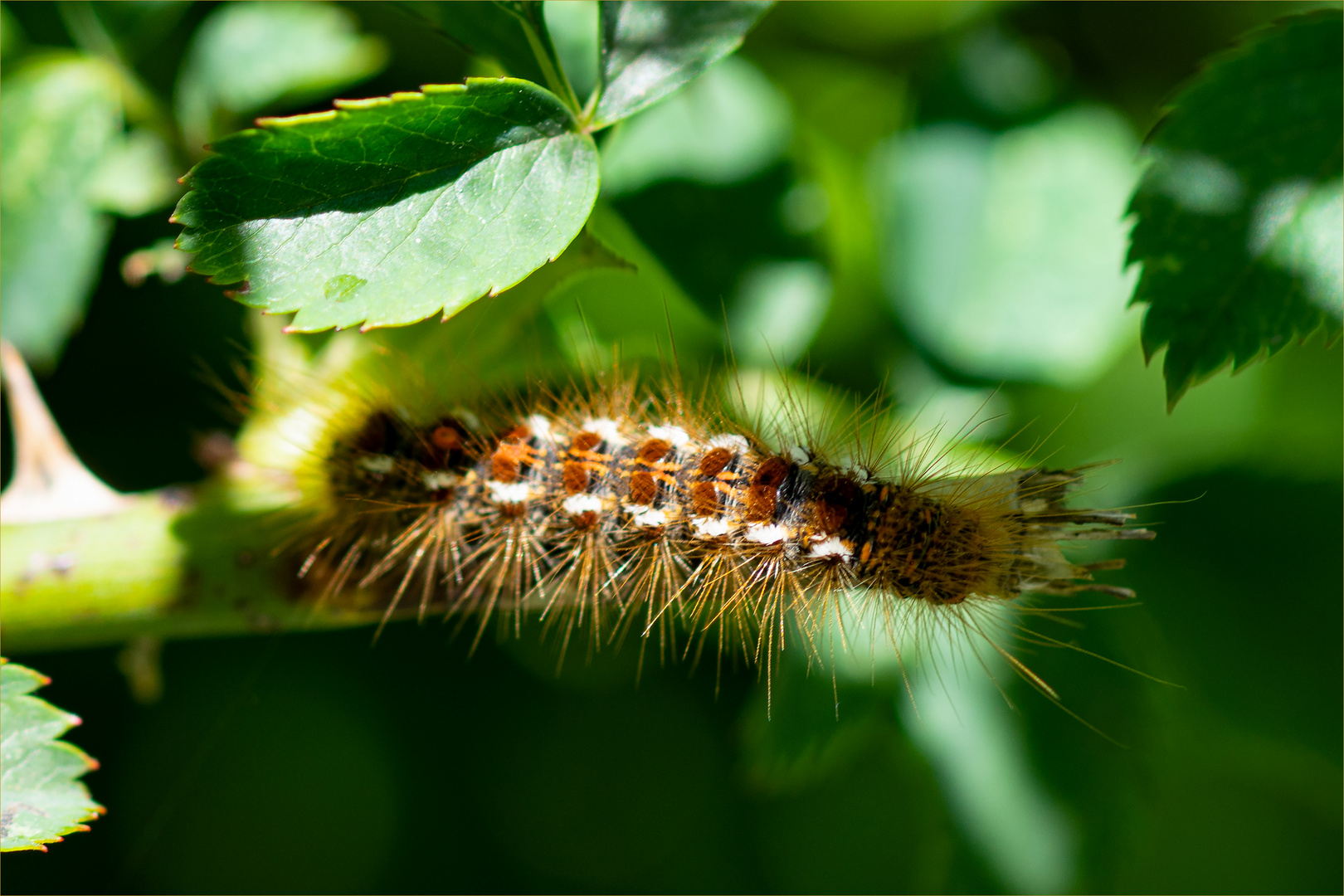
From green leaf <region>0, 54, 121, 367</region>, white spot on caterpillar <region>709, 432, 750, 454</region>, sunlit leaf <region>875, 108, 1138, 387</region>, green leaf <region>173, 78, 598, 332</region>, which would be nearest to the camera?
green leaf <region>173, 78, 598, 332</region>

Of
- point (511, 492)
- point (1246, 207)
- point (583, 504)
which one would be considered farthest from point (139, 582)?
point (1246, 207)

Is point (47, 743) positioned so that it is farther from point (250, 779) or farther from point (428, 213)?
point (250, 779)

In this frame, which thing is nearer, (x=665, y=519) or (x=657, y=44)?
(x=657, y=44)

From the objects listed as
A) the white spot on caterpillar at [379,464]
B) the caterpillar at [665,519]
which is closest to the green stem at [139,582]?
the caterpillar at [665,519]

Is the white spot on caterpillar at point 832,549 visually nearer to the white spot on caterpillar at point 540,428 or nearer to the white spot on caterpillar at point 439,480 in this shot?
the white spot on caterpillar at point 540,428

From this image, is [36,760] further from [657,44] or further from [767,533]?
[657,44]

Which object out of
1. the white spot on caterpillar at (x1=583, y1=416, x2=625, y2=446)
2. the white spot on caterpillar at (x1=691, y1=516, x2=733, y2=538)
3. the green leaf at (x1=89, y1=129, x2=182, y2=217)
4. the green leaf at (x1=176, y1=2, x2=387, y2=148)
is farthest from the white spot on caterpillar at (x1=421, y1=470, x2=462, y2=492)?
the green leaf at (x1=176, y1=2, x2=387, y2=148)

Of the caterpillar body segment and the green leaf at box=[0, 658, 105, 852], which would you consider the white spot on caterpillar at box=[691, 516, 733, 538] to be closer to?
the caterpillar body segment
